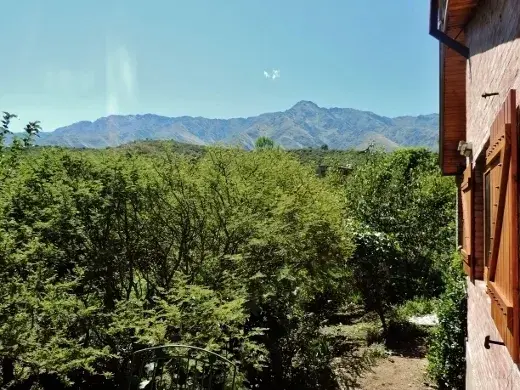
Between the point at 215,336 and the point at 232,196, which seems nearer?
the point at 215,336

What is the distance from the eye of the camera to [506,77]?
313cm

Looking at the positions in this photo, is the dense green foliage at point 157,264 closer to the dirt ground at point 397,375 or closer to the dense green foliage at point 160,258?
the dense green foliage at point 160,258

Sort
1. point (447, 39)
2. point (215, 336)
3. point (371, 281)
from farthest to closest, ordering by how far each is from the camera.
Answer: point (371, 281), point (215, 336), point (447, 39)

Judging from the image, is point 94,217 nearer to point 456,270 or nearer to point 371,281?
point 456,270

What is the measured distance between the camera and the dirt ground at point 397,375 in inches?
378

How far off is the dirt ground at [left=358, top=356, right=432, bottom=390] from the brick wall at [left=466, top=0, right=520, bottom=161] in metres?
6.16

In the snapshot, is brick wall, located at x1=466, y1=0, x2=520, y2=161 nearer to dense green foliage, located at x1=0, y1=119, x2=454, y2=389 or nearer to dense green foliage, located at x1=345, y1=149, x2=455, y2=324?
dense green foliage, located at x1=0, y1=119, x2=454, y2=389

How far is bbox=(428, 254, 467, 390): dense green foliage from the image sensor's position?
822cm

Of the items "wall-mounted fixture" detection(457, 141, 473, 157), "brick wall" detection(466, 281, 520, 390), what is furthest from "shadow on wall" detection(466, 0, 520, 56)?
"brick wall" detection(466, 281, 520, 390)

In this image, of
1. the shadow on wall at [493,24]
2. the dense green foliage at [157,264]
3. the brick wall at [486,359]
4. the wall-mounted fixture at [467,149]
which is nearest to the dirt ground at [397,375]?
the dense green foliage at [157,264]

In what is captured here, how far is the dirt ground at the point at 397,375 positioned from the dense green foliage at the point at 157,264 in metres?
0.79

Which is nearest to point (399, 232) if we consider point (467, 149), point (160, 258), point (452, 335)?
point (452, 335)

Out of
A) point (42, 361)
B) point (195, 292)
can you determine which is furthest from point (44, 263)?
point (195, 292)

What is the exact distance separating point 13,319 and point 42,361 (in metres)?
0.67
